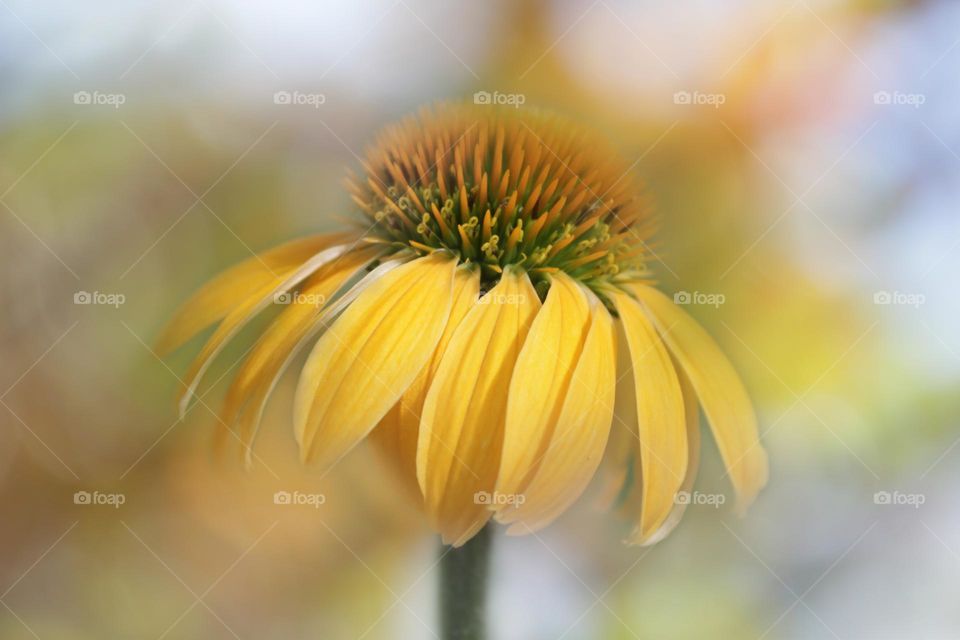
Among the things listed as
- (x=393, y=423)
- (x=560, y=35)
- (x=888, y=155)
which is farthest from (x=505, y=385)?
(x=888, y=155)
